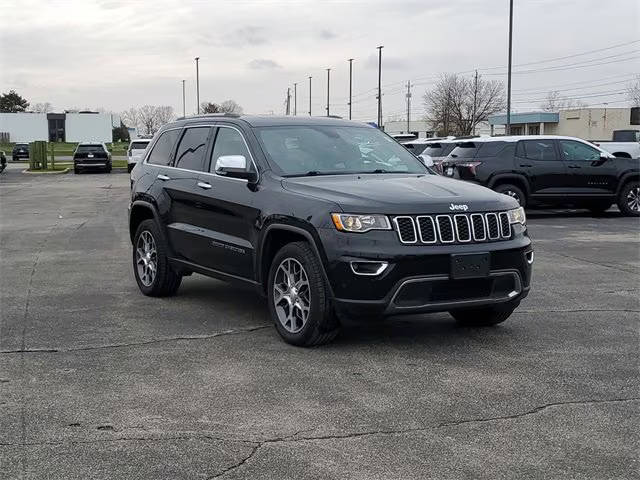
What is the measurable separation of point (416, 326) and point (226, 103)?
10218cm

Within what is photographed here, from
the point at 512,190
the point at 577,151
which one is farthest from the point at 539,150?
the point at 512,190

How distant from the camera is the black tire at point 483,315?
6621mm

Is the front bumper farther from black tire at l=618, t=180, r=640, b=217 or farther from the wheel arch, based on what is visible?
black tire at l=618, t=180, r=640, b=217

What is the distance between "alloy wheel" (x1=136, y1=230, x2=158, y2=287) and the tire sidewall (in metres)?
2.29

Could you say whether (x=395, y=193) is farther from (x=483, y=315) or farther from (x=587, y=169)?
(x=587, y=169)

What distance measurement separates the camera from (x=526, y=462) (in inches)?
159

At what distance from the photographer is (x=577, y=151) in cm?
1733

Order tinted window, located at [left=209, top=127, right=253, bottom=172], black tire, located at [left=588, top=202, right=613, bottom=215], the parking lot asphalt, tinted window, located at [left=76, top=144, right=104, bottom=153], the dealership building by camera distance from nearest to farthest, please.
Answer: the parking lot asphalt → tinted window, located at [left=209, top=127, right=253, bottom=172] → black tire, located at [left=588, top=202, right=613, bottom=215] → tinted window, located at [left=76, top=144, right=104, bottom=153] → the dealership building

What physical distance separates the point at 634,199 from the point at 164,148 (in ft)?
40.6

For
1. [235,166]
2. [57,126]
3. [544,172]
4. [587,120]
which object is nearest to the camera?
[235,166]

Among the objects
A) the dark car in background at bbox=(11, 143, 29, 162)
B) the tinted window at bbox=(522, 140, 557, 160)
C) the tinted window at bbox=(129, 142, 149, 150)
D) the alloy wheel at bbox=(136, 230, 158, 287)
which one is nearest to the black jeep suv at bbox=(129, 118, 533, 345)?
the alloy wheel at bbox=(136, 230, 158, 287)

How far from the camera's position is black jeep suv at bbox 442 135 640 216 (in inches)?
667

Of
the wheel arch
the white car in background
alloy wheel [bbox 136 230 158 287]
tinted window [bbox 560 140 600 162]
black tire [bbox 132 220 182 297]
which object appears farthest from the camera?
the white car in background

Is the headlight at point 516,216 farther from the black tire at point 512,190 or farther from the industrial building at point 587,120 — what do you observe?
the industrial building at point 587,120
